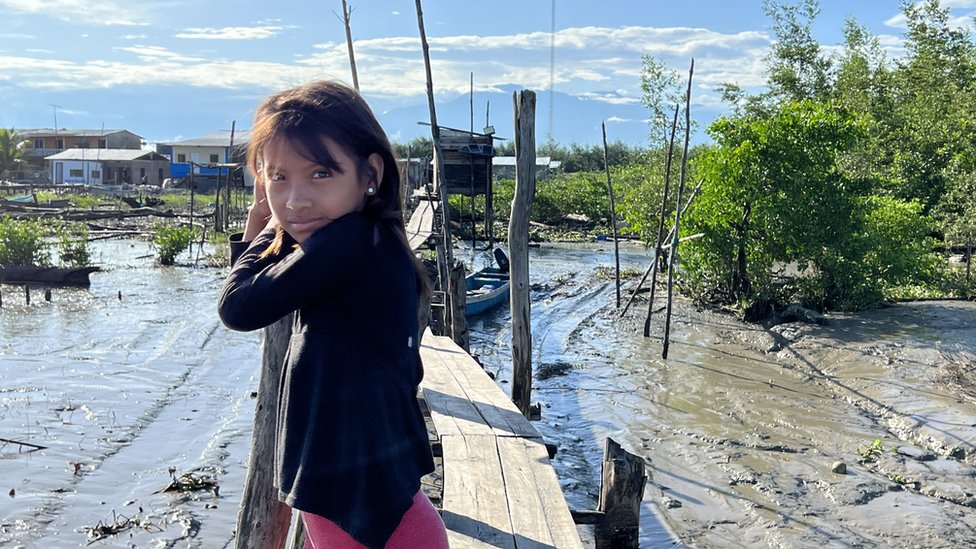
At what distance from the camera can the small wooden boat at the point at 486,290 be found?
52.6 feet

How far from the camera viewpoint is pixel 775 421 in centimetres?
945

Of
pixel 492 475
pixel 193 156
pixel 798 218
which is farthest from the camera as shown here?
pixel 193 156

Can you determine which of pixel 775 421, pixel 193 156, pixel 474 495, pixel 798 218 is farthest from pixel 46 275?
Result: pixel 193 156

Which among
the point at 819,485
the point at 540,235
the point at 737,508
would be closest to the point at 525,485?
the point at 737,508

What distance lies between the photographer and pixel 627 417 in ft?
32.4

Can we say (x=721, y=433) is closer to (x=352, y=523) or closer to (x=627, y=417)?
(x=627, y=417)

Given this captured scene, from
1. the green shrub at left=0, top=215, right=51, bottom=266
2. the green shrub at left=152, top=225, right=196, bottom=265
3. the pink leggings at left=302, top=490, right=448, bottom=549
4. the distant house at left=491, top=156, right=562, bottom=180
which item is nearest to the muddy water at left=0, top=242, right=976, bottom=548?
the green shrub at left=0, top=215, right=51, bottom=266

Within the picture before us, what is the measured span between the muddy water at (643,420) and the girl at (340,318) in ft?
16.2

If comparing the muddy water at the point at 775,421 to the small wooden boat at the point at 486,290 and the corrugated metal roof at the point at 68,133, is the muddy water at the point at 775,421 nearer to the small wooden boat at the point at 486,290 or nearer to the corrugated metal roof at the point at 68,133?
the small wooden boat at the point at 486,290

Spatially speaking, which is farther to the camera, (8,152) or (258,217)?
(8,152)

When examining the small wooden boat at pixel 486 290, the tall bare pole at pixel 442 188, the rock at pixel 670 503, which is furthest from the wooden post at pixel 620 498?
the small wooden boat at pixel 486 290

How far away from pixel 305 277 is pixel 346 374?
23 centimetres

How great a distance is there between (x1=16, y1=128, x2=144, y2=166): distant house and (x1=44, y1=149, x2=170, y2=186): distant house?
14.4ft

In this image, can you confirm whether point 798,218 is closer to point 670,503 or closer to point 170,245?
point 670,503
